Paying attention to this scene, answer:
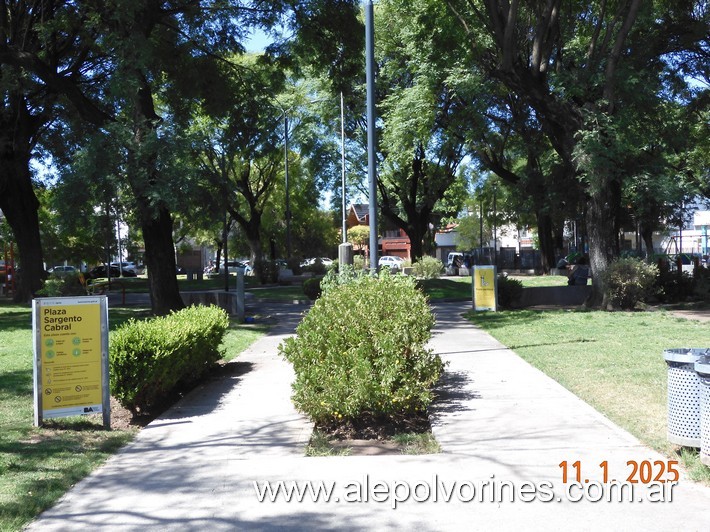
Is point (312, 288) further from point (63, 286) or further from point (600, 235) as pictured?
point (600, 235)

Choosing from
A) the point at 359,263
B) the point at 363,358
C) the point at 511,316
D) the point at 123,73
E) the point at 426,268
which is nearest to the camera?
the point at 363,358

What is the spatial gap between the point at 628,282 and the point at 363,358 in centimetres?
1438

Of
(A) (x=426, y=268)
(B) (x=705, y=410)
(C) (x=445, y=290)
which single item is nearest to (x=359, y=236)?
(A) (x=426, y=268)

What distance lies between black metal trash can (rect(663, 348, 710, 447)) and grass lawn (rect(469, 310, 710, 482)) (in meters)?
0.16

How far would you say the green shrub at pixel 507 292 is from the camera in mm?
20953

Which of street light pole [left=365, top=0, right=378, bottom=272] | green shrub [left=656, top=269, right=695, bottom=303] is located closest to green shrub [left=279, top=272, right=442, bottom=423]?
street light pole [left=365, top=0, right=378, bottom=272]

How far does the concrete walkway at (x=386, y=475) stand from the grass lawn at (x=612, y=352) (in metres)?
0.32

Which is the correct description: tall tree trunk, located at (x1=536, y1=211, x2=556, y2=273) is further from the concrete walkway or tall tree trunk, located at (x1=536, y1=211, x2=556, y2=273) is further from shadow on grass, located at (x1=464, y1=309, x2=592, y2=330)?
the concrete walkway

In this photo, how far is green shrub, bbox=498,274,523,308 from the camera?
68.7 feet

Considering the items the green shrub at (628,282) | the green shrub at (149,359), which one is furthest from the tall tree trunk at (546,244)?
the green shrub at (149,359)

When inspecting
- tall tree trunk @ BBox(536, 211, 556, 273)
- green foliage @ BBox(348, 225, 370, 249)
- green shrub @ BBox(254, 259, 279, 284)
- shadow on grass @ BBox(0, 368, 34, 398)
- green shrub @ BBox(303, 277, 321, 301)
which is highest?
green foliage @ BBox(348, 225, 370, 249)

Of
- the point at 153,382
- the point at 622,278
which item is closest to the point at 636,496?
the point at 153,382

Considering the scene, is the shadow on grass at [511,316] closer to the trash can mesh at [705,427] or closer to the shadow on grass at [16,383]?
the shadow on grass at [16,383]

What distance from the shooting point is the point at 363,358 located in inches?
278
